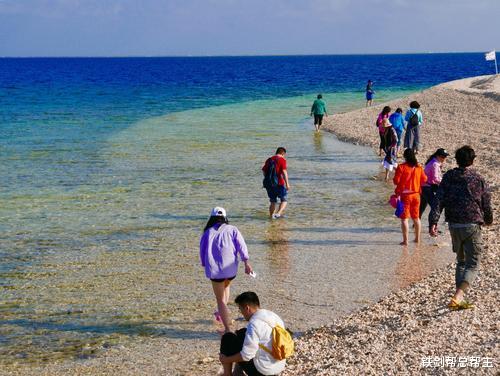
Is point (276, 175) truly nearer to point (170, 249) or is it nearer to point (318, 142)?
point (170, 249)

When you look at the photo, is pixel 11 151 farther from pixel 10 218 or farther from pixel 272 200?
pixel 272 200

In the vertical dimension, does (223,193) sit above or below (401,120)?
below

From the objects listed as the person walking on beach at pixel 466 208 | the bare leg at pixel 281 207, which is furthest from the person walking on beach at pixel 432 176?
the person walking on beach at pixel 466 208

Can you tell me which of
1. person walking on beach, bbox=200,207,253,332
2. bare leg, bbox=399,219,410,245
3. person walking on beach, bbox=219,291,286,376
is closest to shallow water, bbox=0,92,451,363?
bare leg, bbox=399,219,410,245

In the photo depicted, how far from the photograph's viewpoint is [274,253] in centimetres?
1187

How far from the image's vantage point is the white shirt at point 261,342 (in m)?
6.00

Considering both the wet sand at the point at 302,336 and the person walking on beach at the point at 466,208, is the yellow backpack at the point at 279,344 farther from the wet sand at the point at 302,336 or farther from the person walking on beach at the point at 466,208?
the person walking on beach at the point at 466,208

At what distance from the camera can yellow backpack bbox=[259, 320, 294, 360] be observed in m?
5.94

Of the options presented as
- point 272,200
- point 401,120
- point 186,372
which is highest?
point 401,120

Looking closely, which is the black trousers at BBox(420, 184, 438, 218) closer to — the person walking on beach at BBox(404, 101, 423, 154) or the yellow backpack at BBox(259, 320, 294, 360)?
the yellow backpack at BBox(259, 320, 294, 360)

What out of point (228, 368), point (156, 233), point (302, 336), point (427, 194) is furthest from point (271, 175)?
point (228, 368)

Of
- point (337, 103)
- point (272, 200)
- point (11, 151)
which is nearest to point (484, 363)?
point (272, 200)

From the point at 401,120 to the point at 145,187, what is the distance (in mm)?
7395

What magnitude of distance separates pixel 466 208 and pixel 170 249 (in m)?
6.06
